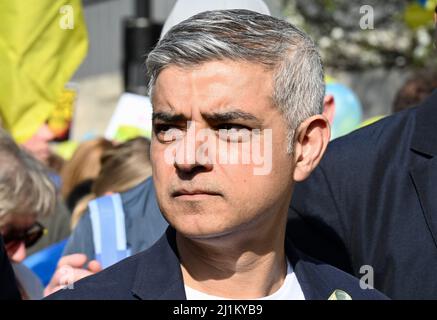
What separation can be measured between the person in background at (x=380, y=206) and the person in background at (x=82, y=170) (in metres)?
2.95

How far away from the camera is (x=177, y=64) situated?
6.75 ft

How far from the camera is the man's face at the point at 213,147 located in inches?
78.8

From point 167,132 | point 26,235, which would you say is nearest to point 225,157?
point 167,132

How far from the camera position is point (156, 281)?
6.77ft

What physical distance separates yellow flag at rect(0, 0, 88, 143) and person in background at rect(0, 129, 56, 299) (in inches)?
7.2

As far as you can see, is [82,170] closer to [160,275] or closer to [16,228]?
[16,228]

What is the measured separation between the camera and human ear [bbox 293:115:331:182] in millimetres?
2189

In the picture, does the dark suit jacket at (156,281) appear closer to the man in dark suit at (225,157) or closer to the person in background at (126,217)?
the man in dark suit at (225,157)

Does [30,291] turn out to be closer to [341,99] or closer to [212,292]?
[212,292]

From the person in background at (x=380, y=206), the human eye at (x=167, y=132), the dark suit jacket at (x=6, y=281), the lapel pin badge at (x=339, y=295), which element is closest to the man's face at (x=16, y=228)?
the dark suit jacket at (x=6, y=281)

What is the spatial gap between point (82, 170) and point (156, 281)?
3802 mm

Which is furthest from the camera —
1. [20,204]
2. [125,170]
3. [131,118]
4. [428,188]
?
[131,118]

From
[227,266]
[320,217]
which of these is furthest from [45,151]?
[227,266]

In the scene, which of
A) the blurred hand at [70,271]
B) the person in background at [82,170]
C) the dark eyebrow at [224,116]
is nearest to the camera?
the dark eyebrow at [224,116]
